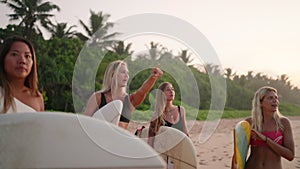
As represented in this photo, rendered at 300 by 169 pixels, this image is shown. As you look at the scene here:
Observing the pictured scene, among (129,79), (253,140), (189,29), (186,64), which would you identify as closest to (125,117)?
(129,79)

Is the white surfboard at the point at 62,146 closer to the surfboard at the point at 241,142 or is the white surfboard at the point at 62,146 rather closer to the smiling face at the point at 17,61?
the smiling face at the point at 17,61

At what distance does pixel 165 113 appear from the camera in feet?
12.1

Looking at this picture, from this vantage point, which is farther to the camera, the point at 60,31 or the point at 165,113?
the point at 60,31

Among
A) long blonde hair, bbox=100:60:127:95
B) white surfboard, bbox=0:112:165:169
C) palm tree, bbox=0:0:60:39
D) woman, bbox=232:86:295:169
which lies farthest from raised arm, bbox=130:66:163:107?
palm tree, bbox=0:0:60:39

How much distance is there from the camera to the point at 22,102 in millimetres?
2107

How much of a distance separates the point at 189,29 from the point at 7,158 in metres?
0.89

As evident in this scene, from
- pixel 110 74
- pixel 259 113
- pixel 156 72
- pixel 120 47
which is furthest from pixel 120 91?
pixel 259 113

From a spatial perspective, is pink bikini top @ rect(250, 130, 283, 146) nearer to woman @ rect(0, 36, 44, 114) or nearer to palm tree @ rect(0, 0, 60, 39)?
woman @ rect(0, 36, 44, 114)

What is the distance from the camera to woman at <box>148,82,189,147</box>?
2.77 meters

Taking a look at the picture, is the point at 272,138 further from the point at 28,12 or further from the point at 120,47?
the point at 28,12

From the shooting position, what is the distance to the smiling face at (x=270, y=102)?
3551 millimetres

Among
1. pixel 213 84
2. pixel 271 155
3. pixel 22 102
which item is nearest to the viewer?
pixel 213 84

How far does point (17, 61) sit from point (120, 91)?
2.45 feet

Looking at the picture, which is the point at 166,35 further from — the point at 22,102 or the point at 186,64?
the point at 22,102
